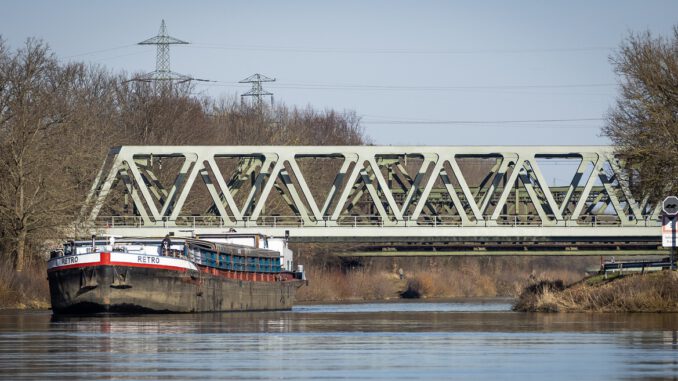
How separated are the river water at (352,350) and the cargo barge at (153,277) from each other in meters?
10.0

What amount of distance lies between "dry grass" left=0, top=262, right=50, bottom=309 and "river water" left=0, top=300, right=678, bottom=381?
63.5 feet

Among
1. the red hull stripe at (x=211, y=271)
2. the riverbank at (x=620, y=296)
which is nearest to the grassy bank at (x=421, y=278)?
the red hull stripe at (x=211, y=271)

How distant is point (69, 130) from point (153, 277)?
30787mm

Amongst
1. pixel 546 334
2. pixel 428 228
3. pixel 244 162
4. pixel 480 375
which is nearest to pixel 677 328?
pixel 546 334

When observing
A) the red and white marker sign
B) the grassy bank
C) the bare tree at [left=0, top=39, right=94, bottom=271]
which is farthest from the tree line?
the red and white marker sign

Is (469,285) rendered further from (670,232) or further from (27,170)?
(670,232)

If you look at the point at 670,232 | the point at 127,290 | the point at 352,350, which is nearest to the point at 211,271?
the point at 127,290

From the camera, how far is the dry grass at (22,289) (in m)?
65.3

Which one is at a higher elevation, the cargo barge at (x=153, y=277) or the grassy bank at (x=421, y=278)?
the cargo barge at (x=153, y=277)

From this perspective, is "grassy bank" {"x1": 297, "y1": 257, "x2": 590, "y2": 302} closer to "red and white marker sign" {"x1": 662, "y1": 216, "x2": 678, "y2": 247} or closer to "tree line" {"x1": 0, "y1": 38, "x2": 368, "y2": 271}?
"tree line" {"x1": 0, "y1": 38, "x2": 368, "y2": 271}

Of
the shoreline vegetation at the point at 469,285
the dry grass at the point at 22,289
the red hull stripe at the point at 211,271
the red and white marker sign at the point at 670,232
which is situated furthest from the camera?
the dry grass at the point at 22,289

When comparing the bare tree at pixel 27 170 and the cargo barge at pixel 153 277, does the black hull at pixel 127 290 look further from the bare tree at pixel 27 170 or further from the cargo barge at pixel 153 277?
the bare tree at pixel 27 170

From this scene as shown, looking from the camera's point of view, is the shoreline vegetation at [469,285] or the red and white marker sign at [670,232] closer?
the red and white marker sign at [670,232]

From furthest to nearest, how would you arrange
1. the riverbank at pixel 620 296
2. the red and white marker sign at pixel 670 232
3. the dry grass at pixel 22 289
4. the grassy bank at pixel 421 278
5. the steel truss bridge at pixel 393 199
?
the grassy bank at pixel 421 278 < the steel truss bridge at pixel 393 199 < the dry grass at pixel 22 289 < the red and white marker sign at pixel 670 232 < the riverbank at pixel 620 296
